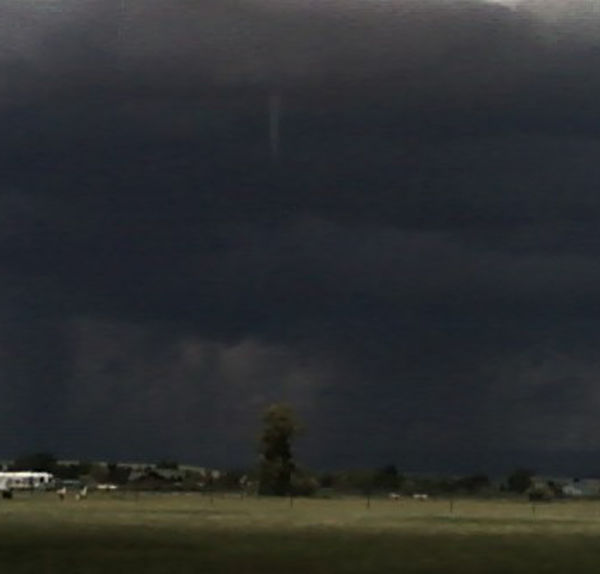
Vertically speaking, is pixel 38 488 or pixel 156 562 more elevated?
pixel 38 488

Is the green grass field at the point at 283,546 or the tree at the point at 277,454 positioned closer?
the green grass field at the point at 283,546

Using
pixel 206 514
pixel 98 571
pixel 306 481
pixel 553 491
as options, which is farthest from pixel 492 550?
pixel 553 491

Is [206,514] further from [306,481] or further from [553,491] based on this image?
[553,491]

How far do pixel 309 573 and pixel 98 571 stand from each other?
20.5 ft

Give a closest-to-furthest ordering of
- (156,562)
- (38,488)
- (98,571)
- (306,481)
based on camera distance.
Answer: (98,571)
(156,562)
(306,481)
(38,488)

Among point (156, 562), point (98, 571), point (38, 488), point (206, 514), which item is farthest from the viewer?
point (38, 488)

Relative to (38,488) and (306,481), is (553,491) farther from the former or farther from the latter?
(38,488)

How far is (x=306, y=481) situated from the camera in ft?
591

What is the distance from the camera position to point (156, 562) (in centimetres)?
4612

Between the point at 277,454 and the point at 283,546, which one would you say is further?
the point at 277,454

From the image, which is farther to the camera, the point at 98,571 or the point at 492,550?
the point at 492,550

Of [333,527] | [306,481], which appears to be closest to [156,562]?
[333,527]

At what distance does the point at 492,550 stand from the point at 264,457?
131 metres

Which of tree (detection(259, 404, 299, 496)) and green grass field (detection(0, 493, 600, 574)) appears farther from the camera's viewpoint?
tree (detection(259, 404, 299, 496))
